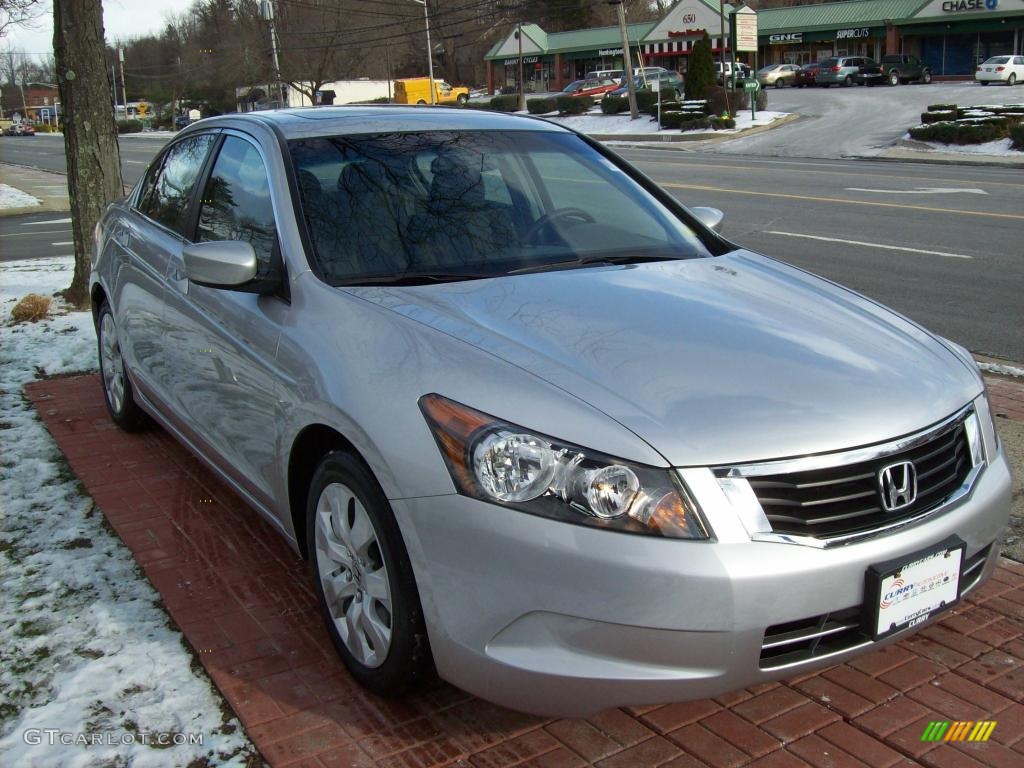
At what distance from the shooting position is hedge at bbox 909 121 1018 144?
26.4m

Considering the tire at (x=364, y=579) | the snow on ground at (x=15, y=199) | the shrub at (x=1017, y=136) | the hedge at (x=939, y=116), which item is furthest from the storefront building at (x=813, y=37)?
the tire at (x=364, y=579)

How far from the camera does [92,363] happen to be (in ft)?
23.3

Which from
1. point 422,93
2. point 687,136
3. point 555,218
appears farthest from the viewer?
point 422,93

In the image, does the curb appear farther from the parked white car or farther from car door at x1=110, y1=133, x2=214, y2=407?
car door at x1=110, y1=133, x2=214, y2=407

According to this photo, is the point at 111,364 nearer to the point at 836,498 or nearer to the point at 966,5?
the point at 836,498

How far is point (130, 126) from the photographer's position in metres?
80.3

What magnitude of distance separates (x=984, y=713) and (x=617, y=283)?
1.62 metres

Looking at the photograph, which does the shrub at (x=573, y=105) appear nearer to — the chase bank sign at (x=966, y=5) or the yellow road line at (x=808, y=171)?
the chase bank sign at (x=966, y=5)

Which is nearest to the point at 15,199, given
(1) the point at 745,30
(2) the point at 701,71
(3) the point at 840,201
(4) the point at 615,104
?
(3) the point at 840,201

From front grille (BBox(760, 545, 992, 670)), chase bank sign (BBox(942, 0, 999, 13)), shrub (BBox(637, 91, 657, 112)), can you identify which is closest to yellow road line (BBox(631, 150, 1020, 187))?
front grille (BBox(760, 545, 992, 670))

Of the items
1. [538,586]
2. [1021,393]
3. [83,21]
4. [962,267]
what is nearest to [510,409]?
[538,586]

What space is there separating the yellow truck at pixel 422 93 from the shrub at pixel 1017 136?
44.5 m

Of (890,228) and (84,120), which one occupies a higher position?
(84,120)

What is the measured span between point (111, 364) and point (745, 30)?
113 ft
